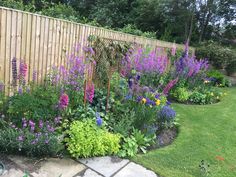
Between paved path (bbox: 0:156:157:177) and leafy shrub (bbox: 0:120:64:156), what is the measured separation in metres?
0.09

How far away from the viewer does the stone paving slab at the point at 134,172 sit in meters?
2.39

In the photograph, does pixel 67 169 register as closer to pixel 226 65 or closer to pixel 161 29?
pixel 226 65

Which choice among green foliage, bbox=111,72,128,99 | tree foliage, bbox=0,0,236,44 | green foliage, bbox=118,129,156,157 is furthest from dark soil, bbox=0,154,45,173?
tree foliage, bbox=0,0,236,44

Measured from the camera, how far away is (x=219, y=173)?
269 centimetres

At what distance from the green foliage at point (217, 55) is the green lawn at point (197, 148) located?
6459mm

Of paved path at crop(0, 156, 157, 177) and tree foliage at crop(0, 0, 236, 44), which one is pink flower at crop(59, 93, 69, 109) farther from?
tree foliage at crop(0, 0, 236, 44)

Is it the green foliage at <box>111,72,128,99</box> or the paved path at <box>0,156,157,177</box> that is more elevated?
the green foliage at <box>111,72,128,99</box>

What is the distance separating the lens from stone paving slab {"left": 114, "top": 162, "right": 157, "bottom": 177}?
239 cm

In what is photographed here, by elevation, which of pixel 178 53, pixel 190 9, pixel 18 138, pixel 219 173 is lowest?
pixel 219 173

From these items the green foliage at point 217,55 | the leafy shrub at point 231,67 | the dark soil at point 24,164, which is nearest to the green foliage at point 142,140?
the dark soil at point 24,164

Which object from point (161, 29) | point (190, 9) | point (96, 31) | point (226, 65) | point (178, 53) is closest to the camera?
point (96, 31)

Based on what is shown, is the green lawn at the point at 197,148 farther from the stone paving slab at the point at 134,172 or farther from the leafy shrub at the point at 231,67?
the leafy shrub at the point at 231,67

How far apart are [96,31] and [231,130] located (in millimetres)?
3370

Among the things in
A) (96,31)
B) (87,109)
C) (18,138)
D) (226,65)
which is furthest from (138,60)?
(226,65)
